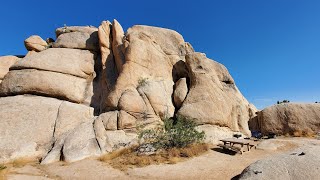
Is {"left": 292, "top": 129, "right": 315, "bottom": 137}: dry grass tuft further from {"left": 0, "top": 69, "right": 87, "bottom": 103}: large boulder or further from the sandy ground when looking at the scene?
{"left": 0, "top": 69, "right": 87, "bottom": 103}: large boulder

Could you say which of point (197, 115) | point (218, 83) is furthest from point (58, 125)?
point (218, 83)

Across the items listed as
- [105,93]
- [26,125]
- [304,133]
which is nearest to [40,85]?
[26,125]

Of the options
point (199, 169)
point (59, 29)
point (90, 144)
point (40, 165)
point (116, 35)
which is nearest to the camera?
point (199, 169)

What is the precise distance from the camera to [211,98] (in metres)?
26.1

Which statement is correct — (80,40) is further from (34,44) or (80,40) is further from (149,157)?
(149,157)

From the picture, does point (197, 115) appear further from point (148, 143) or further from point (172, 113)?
point (148, 143)

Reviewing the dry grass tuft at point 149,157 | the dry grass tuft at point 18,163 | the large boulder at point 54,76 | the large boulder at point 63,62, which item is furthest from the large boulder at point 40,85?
the dry grass tuft at point 149,157

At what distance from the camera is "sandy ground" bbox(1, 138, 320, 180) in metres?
15.2

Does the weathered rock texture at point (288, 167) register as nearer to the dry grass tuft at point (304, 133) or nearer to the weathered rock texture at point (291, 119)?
the dry grass tuft at point (304, 133)

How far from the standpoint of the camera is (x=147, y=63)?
2906cm

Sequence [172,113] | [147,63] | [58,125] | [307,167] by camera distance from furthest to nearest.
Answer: [147,63], [172,113], [58,125], [307,167]

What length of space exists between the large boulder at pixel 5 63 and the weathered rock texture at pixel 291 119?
97.8ft

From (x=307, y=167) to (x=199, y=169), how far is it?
23.3ft

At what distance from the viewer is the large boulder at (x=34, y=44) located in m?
34.3
